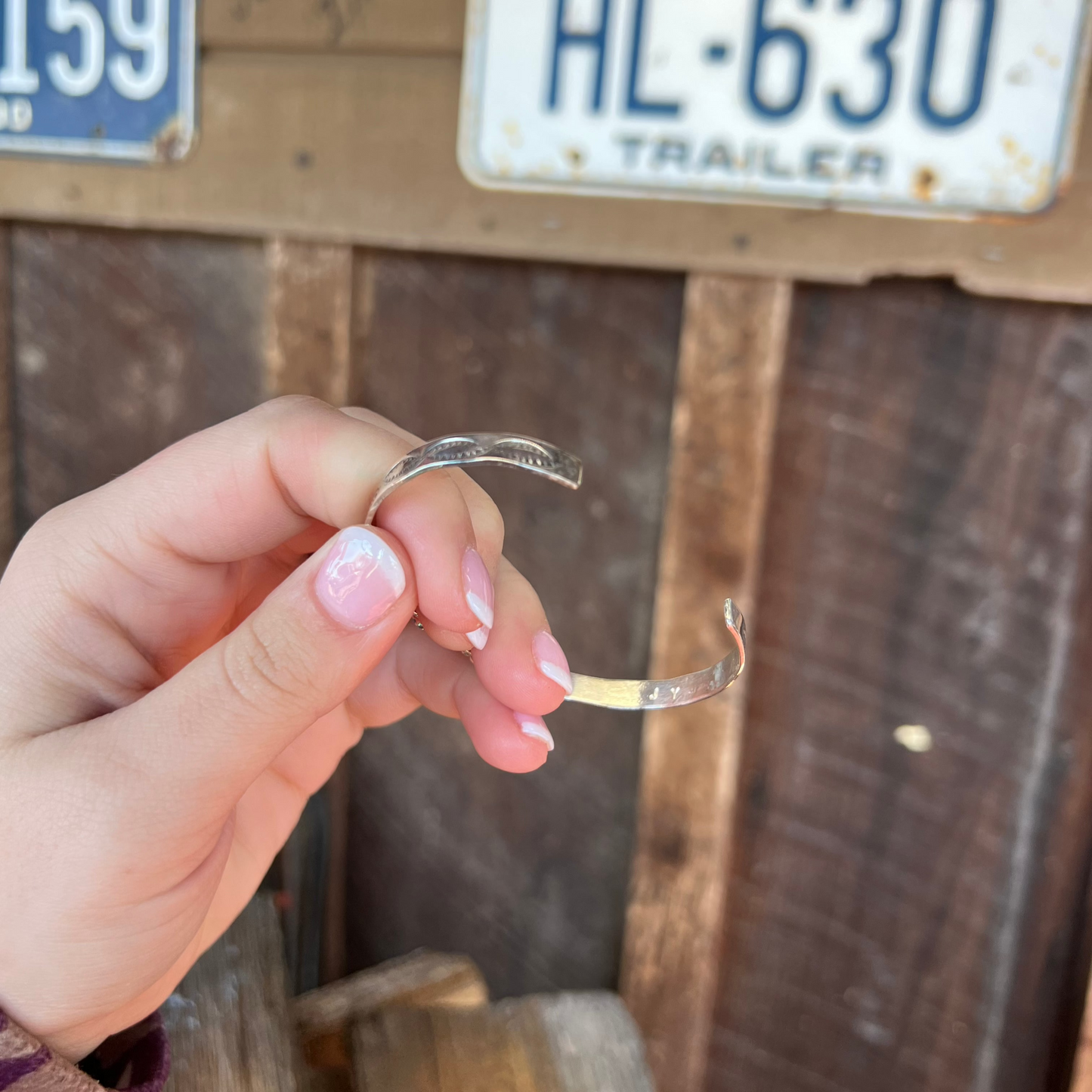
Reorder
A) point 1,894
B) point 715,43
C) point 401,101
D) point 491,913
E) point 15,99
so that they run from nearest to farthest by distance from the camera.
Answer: point 1,894
point 715,43
point 401,101
point 15,99
point 491,913

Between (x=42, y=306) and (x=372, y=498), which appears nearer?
(x=372, y=498)

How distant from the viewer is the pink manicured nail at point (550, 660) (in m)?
0.59

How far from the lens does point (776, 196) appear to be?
2.99 feet

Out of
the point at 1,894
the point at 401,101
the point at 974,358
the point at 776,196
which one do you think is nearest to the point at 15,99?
the point at 401,101

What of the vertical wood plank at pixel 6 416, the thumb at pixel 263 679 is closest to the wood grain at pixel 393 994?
the thumb at pixel 263 679

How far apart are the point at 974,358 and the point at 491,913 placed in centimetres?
89

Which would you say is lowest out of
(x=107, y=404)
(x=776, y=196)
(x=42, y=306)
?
(x=107, y=404)

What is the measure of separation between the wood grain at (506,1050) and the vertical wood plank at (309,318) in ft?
2.30

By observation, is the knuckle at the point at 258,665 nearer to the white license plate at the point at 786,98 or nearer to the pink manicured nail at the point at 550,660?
the pink manicured nail at the point at 550,660

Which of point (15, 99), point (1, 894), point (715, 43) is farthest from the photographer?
point (15, 99)

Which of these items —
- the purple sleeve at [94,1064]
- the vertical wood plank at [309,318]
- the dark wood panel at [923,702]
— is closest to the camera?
the purple sleeve at [94,1064]

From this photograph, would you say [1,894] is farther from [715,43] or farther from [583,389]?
[715,43]

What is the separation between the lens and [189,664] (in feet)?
1.78

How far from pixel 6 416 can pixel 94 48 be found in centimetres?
49
